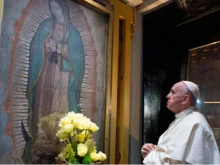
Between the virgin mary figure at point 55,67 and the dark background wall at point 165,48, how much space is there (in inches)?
31.0

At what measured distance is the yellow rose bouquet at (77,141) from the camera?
4.16ft

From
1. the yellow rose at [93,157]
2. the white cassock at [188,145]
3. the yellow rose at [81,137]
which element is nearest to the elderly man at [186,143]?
the white cassock at [188,145]

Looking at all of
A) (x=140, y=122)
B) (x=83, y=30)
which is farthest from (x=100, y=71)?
(x=140, y=122)

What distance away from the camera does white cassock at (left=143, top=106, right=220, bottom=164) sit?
1245 millimetres

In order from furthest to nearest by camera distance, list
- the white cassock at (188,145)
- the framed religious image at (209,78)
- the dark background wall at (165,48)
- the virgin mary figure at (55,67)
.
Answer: the dark background wall at (165,48)
the framed religious image at (209,78)
the virgin mary figure at (55,67)
the white cassock at (188,145)

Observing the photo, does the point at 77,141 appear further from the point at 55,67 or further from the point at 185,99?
the point at 185,99

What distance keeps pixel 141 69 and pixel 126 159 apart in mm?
867

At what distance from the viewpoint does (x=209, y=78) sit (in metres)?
2.00

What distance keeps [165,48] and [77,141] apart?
144 centimetres

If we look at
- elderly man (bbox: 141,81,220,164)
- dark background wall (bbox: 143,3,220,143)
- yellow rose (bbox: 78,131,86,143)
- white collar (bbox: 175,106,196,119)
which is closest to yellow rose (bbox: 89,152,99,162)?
yellow rose (bbox: 78,131,86,143)

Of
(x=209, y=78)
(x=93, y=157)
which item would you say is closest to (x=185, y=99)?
(x=209, y=78)

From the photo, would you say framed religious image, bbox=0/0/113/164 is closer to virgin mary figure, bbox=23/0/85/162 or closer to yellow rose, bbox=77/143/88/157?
virgin mary figure, bbox=23/0/85/162

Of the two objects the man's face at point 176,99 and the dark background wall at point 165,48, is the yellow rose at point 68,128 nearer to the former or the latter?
the man's face at point 176,99

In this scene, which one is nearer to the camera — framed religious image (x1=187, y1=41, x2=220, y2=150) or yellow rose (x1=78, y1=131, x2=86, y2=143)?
yellow rose (x1=78, y1=131, x2=86, y2=143)
